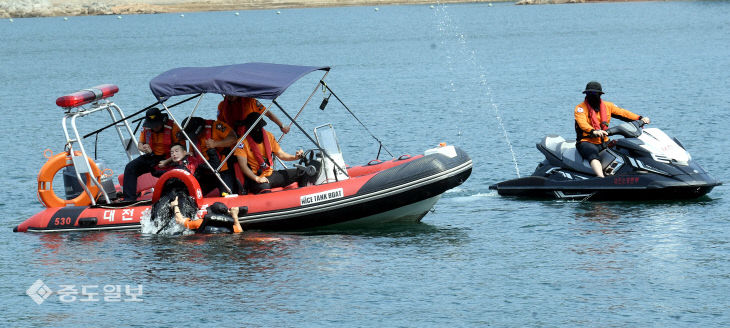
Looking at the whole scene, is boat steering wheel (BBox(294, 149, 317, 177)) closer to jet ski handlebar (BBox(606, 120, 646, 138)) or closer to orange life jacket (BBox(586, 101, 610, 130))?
orange life jacket (BBox(586, 101, 610, 130))

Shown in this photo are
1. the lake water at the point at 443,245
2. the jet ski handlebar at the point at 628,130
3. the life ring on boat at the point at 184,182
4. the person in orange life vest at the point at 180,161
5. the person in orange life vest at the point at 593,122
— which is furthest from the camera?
the person in orange life vest at the point at 593,122

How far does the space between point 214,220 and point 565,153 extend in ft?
19.0

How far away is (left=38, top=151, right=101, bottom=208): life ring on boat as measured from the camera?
15570 millimetres

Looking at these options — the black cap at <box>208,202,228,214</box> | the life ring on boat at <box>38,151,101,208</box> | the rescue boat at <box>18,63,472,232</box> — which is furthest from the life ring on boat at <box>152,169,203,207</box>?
the life ring on boat at <box>38,151,101,208</box>

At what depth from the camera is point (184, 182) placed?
14555mm

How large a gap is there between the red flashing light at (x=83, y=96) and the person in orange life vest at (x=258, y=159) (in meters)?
2.64

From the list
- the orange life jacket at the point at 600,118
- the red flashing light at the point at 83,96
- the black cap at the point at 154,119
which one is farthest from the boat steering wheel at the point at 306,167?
the orange life jacket at the point at 600,118

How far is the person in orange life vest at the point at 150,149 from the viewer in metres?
15.1

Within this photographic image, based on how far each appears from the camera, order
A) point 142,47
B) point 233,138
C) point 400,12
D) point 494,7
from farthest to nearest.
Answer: point 494,7
point 400,12
point 142,47
point 233,138

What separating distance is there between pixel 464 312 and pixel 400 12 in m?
118

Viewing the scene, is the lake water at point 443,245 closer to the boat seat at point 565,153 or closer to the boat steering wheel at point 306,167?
the boat seat at point 565,153

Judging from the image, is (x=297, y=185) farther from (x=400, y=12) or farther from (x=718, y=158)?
(x=400, y=12)

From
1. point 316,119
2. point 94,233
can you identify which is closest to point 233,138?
point 94,233

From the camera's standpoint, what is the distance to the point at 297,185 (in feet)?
50.6
